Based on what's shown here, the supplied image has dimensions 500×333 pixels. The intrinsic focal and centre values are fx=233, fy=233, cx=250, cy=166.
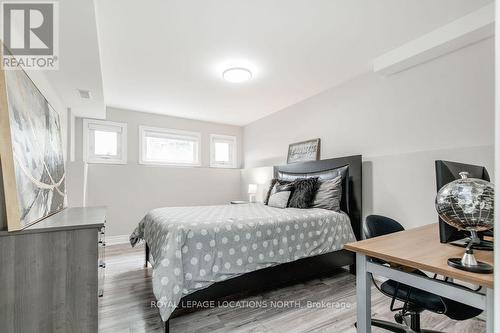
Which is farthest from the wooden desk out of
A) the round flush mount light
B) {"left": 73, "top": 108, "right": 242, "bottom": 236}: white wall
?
{"left": 73, "top": 108, "right": 242, "bottom": 236}: white wall

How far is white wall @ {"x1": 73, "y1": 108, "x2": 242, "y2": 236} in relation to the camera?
4.12 m

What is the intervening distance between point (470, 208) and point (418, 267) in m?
0.30

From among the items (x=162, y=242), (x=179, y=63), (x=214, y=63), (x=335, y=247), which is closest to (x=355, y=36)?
(x=214, y=63)

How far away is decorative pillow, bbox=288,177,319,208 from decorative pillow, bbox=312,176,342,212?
6 cm

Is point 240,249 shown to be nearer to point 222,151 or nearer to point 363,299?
point 363,299

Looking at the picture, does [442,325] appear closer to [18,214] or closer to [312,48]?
[312,48]

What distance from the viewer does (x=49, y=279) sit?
4.08 ft

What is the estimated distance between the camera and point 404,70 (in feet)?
8.68

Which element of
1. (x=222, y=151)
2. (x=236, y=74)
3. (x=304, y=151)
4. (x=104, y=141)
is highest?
(x=236, y=74)

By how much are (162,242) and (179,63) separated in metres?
2.07

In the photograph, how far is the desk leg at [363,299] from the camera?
1146 millimetres
